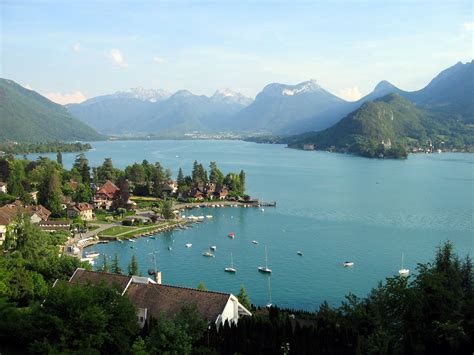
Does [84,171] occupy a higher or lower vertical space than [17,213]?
higher

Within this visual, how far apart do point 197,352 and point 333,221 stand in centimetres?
2810

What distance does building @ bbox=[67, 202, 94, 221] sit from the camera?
36.7 m

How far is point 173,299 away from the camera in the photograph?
1384 cm

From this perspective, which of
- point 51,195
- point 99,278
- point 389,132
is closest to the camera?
point 99,278

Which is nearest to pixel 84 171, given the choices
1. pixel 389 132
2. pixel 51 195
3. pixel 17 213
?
pixel 51 195

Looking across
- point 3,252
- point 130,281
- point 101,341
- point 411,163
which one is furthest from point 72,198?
point 411,163

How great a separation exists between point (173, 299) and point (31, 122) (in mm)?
159689

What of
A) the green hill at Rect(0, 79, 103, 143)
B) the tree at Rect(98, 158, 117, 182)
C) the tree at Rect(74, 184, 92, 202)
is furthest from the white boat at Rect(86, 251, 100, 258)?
the green hill at Rect(0, 79, 103, 143)

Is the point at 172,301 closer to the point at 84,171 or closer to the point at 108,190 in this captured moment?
the point at 108,190

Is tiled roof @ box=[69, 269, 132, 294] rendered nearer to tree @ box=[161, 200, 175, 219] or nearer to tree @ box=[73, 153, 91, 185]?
tree @ box=[161, 200, 175, 219]

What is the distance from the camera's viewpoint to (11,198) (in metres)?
39.0

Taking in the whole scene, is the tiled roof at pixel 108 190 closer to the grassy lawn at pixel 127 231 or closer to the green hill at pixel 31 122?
the grassy lawn at pixel 127 231

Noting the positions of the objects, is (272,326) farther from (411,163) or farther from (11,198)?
(411,163)

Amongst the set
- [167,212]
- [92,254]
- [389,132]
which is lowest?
[92,254]
